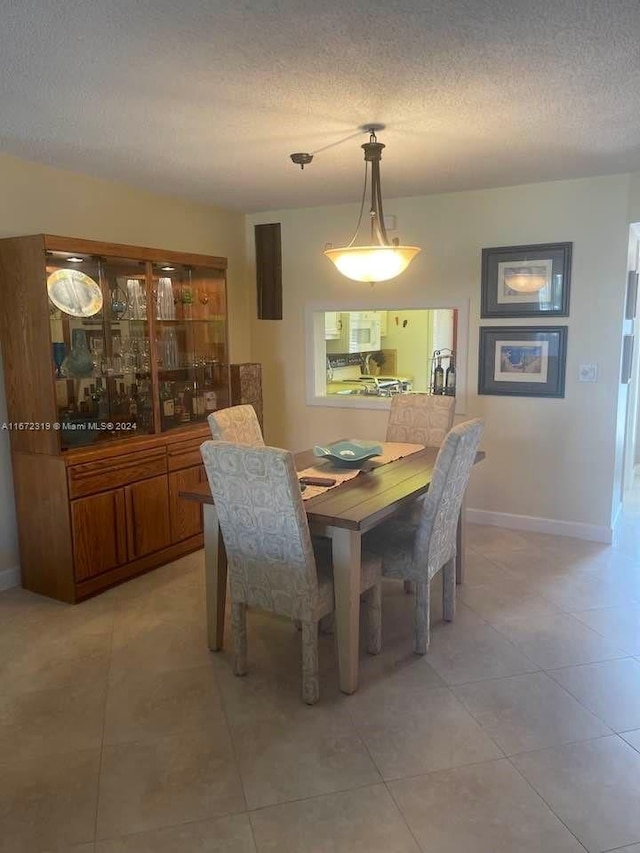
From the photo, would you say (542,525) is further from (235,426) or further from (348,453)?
(235,426)

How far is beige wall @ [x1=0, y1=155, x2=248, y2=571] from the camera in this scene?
346cm

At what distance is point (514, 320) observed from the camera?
4367 millimetres

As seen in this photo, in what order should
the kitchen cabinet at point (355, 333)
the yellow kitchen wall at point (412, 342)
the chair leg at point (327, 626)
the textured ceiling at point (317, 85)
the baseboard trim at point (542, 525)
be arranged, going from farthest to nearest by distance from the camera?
the yellow kitchen wall at point (412, 342), the kitchen cabinet at point (355, 333), the baseboard trim at point (542, 525), the chair leg at point (327, 626), the textured ceiling at point (317, 85)

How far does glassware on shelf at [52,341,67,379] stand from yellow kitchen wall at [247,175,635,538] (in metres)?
2.15

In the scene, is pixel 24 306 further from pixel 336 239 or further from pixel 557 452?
A: pixel 557 452

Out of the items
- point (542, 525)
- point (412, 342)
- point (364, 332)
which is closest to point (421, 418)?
point (542, 525)

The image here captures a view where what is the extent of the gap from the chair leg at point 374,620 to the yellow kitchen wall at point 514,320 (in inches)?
81.2

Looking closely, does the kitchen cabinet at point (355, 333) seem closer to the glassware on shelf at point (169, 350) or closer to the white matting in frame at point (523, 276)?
the white matting in frame at point (523, 276)

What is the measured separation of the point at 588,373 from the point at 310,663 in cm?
278

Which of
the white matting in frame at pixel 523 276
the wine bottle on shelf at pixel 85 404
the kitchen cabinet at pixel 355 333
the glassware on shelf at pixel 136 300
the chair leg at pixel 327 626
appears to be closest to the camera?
the chair leg at pixel 327 626

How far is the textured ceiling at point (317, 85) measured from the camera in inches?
73.4

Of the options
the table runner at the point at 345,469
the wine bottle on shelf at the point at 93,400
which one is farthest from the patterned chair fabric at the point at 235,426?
the wine bottle on shelf at the point at 93,400

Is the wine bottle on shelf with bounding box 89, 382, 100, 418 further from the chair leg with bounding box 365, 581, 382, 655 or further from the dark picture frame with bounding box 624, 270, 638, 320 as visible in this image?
the dark picture frame with bounding box 624, 270, 638, 320

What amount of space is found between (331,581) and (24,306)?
216 cm
